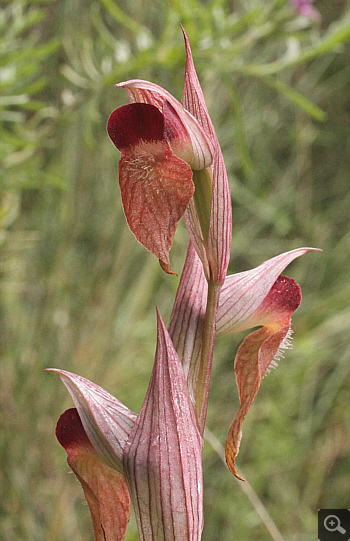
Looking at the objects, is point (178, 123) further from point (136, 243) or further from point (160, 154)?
point (136, 243)

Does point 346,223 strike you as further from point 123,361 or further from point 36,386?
point 36,386

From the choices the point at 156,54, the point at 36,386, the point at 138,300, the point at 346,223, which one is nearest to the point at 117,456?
the point at 156,54

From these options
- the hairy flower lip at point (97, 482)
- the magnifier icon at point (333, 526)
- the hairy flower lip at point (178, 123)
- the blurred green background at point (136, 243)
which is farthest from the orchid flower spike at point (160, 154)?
the magnifier icon at point (333, 526)

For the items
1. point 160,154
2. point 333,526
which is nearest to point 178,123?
point 160,154

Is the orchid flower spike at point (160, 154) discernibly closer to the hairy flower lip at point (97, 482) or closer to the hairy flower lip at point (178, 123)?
the hairy flower lip at point (178, 123)

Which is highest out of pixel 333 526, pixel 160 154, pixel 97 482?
pixel 160 154

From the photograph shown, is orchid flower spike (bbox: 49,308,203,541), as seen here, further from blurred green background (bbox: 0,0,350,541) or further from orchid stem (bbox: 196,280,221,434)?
blurred green background (bbox: 0,0,350,541)
